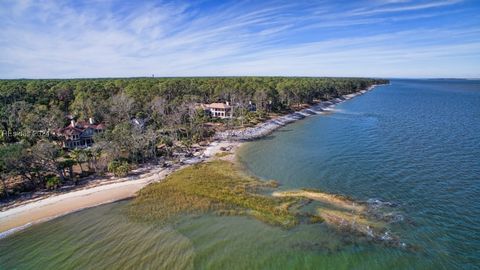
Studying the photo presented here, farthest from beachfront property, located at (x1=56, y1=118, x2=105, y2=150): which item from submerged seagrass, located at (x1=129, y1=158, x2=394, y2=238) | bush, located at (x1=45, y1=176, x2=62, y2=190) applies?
submerged seagrass, located at (x1=129, y1=158, x2=394, y2=238)

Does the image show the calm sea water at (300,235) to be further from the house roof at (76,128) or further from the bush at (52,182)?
the house roof at (76,128)

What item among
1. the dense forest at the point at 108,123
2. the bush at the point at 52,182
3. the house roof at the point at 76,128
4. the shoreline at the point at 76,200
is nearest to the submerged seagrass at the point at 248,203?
the shoreline at the point at 76,200

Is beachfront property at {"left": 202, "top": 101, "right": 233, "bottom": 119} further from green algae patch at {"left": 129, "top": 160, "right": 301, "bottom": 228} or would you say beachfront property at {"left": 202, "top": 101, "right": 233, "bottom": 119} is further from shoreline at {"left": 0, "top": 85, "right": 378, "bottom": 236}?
green algae patch at {"left": 129, "top": 160, "right": 301, "bottom": 228}

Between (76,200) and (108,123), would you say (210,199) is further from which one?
(108,123)

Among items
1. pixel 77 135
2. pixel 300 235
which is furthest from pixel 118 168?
pixel 300 235

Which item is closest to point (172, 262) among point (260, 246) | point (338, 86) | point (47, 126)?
point (260, 246)

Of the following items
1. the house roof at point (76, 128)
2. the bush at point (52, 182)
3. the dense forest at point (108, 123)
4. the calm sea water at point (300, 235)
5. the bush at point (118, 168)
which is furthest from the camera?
the house roof at point (76, 128)

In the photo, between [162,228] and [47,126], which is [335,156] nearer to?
[162,228]
